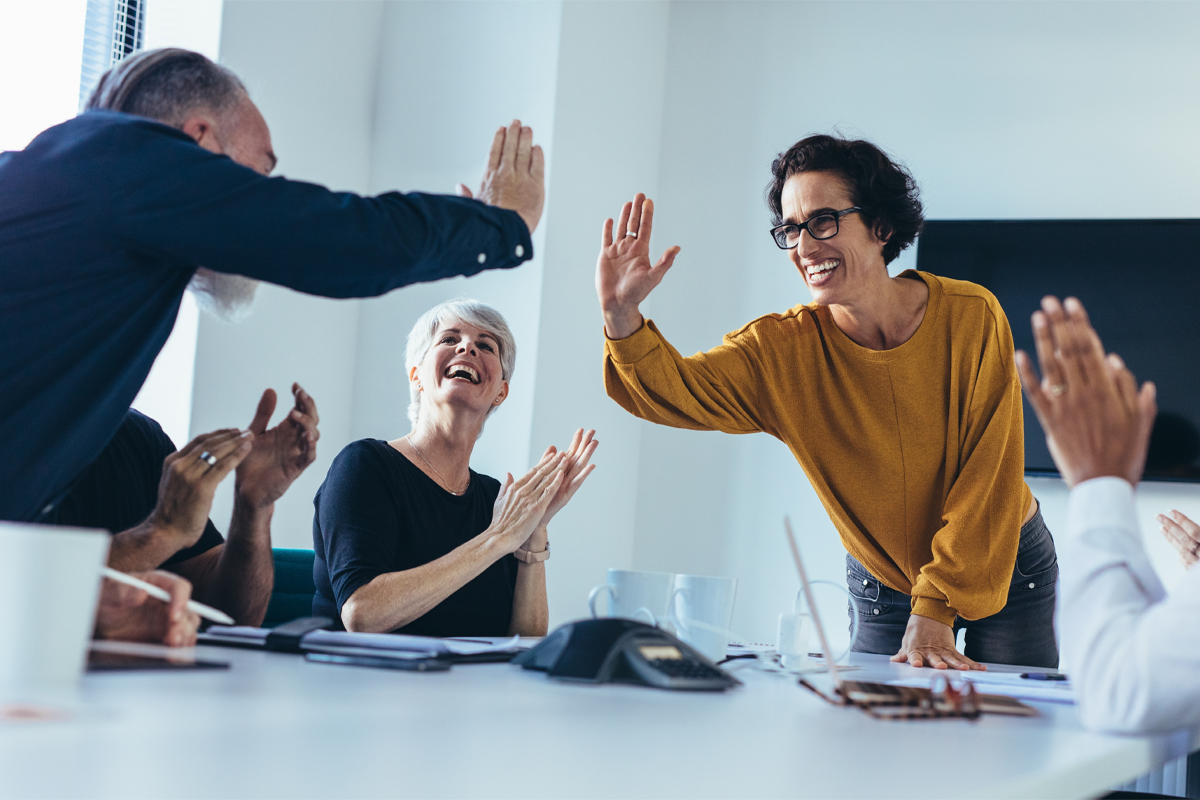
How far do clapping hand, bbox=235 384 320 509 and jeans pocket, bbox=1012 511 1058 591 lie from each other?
1.39 meters

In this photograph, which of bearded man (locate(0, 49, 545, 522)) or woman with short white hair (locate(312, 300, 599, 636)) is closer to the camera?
bearded man (locate(0, 49, 545, 522))

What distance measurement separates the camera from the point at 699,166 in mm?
4195

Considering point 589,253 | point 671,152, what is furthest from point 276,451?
point 671,152

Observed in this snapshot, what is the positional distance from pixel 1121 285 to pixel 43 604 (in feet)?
11.4

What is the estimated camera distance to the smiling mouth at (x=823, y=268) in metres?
1.92

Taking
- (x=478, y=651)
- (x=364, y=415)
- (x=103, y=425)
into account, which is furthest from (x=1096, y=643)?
(x=364, y=415)

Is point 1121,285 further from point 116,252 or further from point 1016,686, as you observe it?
point 116,252

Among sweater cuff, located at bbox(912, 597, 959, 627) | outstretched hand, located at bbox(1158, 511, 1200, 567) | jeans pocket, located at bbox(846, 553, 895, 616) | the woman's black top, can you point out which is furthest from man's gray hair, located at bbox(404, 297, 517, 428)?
outstretched hand, located at bbox(1158, 511, 1200, 567)

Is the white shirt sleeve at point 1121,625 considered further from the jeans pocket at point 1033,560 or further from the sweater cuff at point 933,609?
the jeans pocket at point 1033,560

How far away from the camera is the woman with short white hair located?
1.66 metres

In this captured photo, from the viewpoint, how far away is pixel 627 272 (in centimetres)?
179

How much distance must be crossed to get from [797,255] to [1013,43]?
2.27 meters

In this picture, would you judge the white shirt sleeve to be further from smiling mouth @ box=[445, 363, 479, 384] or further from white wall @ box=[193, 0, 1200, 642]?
white wall @ box=[193, 0, 1200, 642]

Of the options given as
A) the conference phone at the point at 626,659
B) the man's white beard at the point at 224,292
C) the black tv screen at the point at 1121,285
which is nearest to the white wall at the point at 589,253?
the black tv screen at the point at 1121,285
